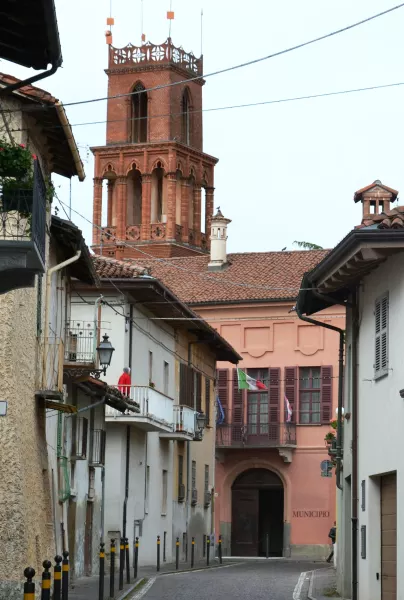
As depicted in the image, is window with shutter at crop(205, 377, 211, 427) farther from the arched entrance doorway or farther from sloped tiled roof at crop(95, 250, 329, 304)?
the arched entrance doorway

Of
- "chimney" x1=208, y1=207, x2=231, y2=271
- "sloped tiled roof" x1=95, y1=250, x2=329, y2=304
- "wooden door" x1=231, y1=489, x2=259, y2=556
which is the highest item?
"chimney" x1=208, y1=207, x2=231, y2=271

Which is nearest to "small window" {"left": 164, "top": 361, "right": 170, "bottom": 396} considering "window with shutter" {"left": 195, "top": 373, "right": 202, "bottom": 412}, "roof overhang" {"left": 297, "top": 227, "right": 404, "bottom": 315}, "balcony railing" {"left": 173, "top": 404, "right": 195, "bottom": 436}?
"balcony railing" {"left": 173, "top": 404, "right": 195, "bottom": 436}

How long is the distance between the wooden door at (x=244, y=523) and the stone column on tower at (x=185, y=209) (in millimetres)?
23270

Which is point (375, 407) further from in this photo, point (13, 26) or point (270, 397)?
point (270, 397)

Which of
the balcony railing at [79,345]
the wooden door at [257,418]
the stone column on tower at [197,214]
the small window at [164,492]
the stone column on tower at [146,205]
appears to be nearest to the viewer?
the balcony railing at [79,345]

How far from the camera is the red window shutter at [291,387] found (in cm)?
5825

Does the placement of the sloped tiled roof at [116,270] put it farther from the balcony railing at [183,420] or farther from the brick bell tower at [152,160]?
the brick bell tower at [152,160]

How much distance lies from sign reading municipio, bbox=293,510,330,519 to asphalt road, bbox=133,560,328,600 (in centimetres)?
1876

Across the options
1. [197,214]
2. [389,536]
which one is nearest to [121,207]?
[197,214]

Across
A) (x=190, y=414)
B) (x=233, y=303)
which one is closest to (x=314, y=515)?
(x=233, y=303)

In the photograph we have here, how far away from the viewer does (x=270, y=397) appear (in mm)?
58781

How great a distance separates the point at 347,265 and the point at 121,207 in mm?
59111

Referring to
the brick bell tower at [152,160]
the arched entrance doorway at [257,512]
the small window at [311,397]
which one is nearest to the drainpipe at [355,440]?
the small window at [311,397]

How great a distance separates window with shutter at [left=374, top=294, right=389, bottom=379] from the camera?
2073 cm
